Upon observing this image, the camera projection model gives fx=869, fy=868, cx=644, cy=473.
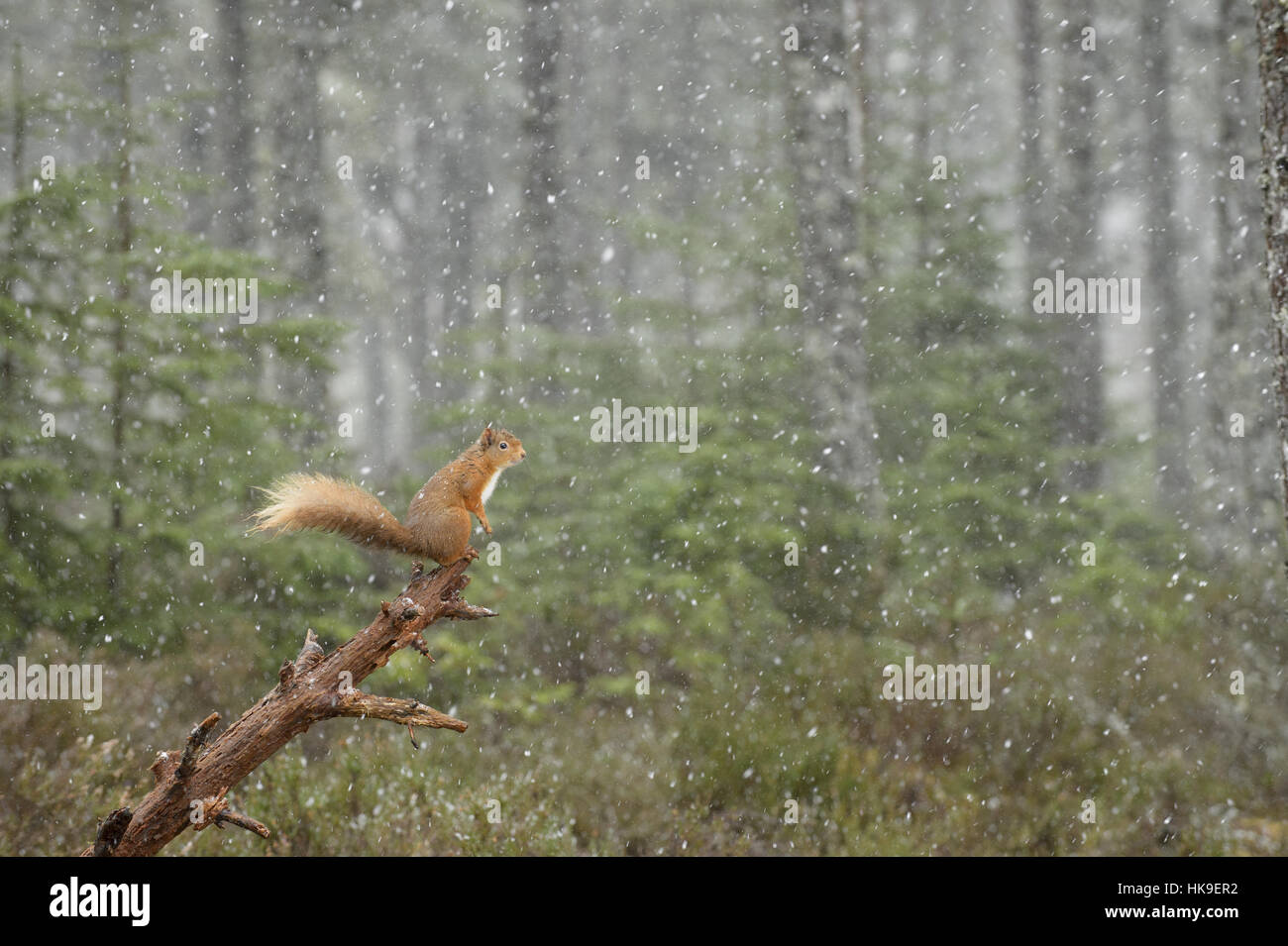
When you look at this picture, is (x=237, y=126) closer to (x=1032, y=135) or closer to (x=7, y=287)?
(x=7, y=287)

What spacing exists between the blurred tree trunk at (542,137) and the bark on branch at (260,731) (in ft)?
27.5

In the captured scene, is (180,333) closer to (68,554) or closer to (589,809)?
(68,554)

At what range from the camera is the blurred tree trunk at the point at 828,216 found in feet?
30.6

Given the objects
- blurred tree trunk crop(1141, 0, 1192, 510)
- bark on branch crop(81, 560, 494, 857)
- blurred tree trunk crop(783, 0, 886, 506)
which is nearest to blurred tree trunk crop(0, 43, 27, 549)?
bark on branch crop(81, 560, 494, 857)

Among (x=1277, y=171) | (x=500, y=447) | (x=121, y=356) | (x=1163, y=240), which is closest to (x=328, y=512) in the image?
(x=500, y=447)

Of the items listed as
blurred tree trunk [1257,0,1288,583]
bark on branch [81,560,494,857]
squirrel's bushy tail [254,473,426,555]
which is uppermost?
blurred tree trunk [1257,0,1288,583]

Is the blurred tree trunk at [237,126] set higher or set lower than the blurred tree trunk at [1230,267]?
higher

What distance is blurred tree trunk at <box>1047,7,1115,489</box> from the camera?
11.6 meters

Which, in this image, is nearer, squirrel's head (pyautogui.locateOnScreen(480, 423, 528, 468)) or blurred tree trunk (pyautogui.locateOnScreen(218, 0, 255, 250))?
squirrel's head (pyautogui.locateOnScreen(480, 423, 528, 468))

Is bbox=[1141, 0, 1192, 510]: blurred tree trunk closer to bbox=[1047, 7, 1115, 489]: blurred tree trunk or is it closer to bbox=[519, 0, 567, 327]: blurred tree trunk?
bbox=[1047, 7, 1115, 489]: blurred tree trunk

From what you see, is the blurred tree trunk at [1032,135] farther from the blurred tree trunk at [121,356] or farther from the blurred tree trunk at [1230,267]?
the blurred tree trunk at [121,356]

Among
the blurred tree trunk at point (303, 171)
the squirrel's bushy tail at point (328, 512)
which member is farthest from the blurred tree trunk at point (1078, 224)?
the squirrel's bushy tail at point (328, 512)

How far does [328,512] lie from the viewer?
3.25 metres

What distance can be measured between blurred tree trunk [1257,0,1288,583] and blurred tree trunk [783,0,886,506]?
17.3ft
